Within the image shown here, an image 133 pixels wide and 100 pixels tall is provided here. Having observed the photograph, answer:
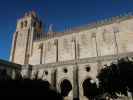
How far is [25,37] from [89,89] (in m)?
20.6

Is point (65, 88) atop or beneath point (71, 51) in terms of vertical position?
beneath

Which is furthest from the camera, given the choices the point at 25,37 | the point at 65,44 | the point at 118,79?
the point at 25,37

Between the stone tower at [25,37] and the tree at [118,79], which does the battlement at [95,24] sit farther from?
the tree at [118,79]

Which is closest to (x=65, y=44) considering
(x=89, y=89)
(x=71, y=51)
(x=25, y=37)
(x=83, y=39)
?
(x=71, y=51)

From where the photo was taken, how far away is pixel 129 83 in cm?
1953

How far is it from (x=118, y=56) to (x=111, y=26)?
832 centimetres

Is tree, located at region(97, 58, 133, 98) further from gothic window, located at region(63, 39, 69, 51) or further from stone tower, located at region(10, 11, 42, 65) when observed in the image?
stone tower, located at region(10, 11, 42, 65)

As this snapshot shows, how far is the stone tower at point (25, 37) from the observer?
1522 inches

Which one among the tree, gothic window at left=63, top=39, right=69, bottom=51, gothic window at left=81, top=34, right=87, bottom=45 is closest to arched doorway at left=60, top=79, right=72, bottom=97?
gothic window at left=63, top=39, right=69, bottom=51

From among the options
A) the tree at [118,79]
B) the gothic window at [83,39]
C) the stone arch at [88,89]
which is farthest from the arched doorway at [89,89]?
the gothic window at [83,39]

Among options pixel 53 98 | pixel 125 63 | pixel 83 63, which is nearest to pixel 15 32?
pixel 83 63

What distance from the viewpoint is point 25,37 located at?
40.0 m

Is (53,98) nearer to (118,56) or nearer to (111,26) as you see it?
(118,56)

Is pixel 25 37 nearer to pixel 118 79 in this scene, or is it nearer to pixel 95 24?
pixel 95 24
